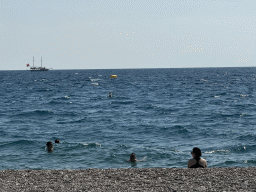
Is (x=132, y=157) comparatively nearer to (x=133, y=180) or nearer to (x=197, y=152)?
(x=197, y=152)

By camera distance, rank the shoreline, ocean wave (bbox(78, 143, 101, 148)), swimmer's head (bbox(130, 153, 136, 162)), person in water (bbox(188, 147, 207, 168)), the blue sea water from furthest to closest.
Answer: ocean wave (bbox(78, 143, 101, 148)), the blue sea water, swimmer's head (bbox(130, 153, 136, 162)), person in water (bbox(188, 147, 207, 168)), the shoreline

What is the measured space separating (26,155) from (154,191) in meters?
12.3

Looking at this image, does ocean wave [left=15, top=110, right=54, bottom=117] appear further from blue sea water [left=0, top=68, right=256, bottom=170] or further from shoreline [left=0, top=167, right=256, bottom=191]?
shoreline [left=0, top=167, right=256, bottom=191]

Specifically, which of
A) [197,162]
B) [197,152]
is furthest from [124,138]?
[197,152]

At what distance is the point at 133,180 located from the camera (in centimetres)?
934

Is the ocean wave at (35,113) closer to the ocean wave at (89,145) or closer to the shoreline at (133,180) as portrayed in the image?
the ocean wave at (89,145)

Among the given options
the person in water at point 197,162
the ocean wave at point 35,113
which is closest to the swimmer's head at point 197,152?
the person in water at point 197,162

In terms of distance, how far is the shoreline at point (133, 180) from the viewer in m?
8.54

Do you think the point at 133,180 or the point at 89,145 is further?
the point at 89,145

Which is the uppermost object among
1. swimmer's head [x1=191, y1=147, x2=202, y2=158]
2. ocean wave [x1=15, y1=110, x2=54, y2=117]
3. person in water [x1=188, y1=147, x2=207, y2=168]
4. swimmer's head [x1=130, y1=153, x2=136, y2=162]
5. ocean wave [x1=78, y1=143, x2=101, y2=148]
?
swimmer's head [x1=191, y1=147, x2=202, y2=158]

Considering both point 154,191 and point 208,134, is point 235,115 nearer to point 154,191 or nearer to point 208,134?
point 208,134

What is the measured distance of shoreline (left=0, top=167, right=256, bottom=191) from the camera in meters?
8.54

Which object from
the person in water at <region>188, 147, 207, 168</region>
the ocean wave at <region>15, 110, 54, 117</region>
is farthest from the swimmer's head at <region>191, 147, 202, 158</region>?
the ocean wave at <region>15, 110, 54, 117</region>

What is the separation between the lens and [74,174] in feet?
33.4
